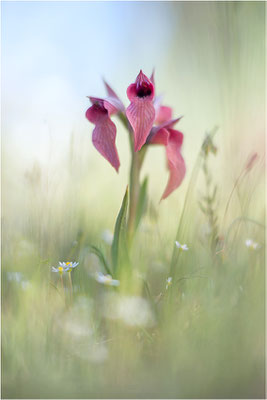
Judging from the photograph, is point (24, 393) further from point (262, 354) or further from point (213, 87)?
point (213, 87)

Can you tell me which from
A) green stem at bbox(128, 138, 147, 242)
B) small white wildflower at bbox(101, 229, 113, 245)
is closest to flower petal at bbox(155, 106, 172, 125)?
green stem at bbox(128, 138, 147, 242)

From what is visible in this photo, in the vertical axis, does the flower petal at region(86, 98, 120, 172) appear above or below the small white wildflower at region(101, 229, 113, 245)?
above

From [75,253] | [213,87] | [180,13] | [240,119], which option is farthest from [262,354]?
[180,13]

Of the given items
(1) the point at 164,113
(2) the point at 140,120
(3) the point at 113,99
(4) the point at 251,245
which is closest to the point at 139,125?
(2) the point at 140,120

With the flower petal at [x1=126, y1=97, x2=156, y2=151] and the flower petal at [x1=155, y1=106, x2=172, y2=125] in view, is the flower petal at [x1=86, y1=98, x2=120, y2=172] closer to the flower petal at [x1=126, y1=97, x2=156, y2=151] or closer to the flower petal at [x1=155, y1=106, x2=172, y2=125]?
the flower petal at [x1=126, y1=97, x2=156, y2=151]

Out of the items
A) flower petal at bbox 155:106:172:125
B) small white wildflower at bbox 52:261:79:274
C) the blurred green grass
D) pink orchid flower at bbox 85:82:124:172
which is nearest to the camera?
the blurred green grass

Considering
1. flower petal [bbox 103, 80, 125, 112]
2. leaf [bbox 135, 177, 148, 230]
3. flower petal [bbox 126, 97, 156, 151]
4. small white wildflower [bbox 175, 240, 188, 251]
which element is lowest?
small white wildflower [bbox 175, 240, 188, 251]

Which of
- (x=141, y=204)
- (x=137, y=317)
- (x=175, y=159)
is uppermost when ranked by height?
(x=175, y=159)

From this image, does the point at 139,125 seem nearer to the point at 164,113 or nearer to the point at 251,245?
the point at 164,113
